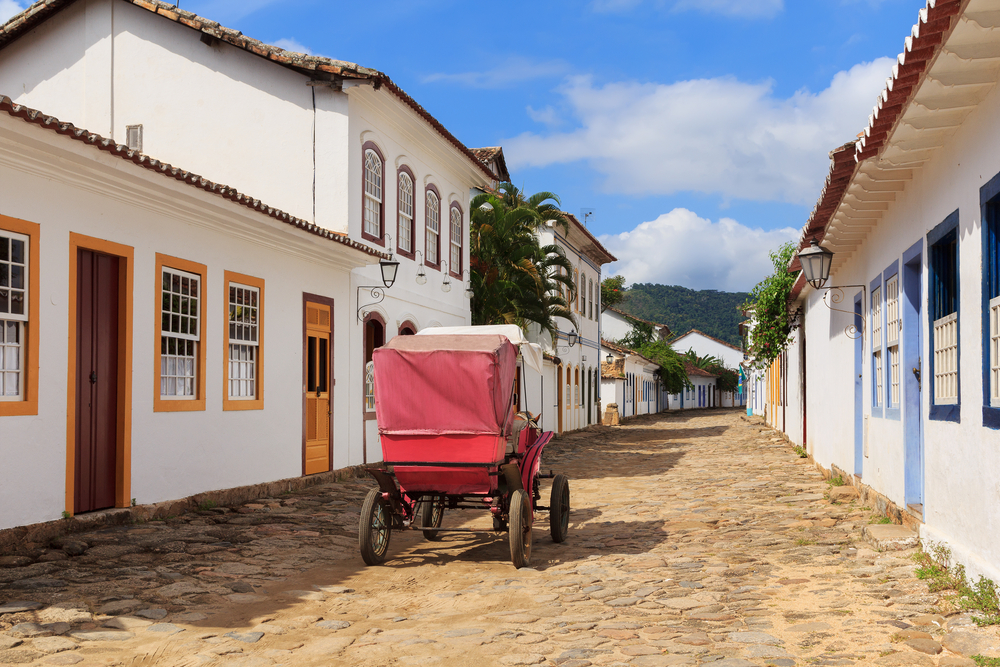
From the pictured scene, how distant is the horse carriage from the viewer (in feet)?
24.7

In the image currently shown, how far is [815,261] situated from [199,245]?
7.57 metres

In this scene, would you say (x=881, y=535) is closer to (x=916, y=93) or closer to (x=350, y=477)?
(x=916, y=93)

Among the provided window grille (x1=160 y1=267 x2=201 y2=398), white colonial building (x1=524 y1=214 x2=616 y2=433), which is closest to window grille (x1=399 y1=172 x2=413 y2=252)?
window grille (x1=160 y1=267 x2=201 y2=398)

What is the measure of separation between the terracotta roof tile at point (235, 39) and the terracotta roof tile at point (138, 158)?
2.85 m

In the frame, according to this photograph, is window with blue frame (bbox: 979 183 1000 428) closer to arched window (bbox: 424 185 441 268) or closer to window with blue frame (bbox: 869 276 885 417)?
Answer: window with blue frame (bbox: 869 276 885 417)

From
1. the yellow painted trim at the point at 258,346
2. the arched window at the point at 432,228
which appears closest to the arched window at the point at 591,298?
the arched window at the point at 432,228

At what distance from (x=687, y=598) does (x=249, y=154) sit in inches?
446

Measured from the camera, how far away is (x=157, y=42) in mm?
15227

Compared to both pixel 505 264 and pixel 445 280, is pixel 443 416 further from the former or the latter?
pixel 505 264

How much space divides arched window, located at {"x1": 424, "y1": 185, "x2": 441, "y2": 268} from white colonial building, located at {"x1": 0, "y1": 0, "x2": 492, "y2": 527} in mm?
61

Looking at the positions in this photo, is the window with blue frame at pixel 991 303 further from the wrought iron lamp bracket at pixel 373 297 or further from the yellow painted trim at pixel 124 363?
the wrought iron lamp bracket at pixel 373 297

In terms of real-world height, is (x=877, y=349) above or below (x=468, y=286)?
below

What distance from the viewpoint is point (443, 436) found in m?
7.55

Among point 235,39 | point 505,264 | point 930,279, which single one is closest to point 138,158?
point 235,39
